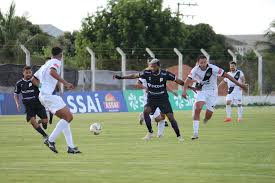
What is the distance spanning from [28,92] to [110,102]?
2106 cm

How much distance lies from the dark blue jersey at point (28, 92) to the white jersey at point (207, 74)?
411 centimetres

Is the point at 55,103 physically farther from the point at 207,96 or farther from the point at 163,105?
the point at 207,96

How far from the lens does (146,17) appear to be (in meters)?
78.8

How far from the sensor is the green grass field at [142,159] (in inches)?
479

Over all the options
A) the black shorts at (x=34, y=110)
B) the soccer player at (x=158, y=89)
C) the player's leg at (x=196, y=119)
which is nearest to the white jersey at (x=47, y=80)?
the soccer player at (x=158, y=89)

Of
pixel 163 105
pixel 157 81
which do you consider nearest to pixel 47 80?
pixel 157 81

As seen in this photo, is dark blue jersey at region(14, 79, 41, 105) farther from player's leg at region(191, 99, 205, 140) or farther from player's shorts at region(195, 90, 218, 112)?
player's shorts at region(195, 90, 218, 112)

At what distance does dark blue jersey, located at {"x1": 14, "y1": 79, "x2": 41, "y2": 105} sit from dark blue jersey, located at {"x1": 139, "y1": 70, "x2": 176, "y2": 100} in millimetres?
3119

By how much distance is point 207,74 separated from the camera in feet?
72.7

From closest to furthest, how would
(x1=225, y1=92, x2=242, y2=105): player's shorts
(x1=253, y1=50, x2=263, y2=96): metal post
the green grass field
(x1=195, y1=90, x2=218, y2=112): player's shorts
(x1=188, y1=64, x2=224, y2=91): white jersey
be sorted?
1. the green grass field
2. (x1=188, y1=64, x2=224, y2=91): white jersey
3. (x1=195, y1=90, x2=218, y2=112): player's shorts
4. (x1=225, y1=92, x2=242, y2=105): player's shorts
5. (x1=253, y1=50, x2=263, y2=96): metal post

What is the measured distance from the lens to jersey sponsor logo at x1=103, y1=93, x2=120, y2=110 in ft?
140

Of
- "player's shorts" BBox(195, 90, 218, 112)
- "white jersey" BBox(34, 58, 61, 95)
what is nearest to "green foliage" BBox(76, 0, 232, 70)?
"player's shorts" BBox(195, 90, 218, 112)

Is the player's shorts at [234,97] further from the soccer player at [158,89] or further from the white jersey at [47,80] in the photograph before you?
the white jersey at [47,80]

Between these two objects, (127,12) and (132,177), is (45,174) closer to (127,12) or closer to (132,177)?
(132,177)
